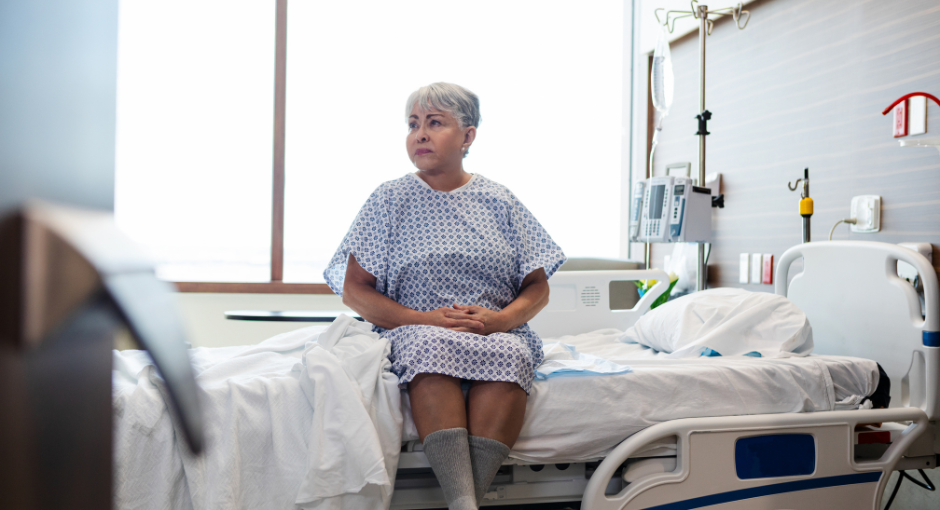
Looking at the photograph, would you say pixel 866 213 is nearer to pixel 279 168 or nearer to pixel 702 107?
pixel 702 107

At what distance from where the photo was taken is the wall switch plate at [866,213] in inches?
90.9

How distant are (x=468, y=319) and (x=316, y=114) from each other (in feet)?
7.92

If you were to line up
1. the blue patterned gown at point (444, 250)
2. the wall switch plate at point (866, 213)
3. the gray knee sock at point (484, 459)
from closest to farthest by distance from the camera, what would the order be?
the gray knee sock at point (484, 459)
the blue patterned gown at point (444, 250)
the wall switch plate at point (866, 213)

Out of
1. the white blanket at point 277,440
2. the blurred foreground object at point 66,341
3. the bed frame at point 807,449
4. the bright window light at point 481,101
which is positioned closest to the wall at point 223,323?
the bright window light at point 481,101

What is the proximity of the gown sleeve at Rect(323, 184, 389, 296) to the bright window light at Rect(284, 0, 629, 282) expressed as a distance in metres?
1.86

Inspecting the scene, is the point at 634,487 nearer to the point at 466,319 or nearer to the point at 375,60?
the point at 466,319

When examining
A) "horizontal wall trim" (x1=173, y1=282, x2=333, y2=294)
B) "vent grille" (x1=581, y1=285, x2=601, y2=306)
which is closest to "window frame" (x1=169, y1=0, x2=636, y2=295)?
"horizontal wall trim" (x1=173, y1=282, x2=333, y2=294)

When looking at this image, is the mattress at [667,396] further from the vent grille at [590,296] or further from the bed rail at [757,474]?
the vent grille at [590,296]

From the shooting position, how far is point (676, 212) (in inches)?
A: 106

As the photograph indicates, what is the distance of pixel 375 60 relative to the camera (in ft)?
12.4

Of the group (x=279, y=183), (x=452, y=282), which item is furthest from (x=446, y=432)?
(x=279, y=183)

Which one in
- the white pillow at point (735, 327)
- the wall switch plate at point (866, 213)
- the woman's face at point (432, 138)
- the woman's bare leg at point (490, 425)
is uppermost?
the woman's face at point (432, 138)

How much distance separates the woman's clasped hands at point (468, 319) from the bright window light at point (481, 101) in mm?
2087

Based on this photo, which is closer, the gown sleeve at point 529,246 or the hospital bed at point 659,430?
the hospital bed at point 659,430
